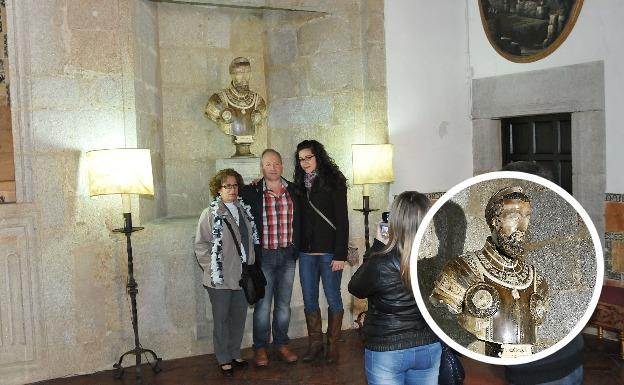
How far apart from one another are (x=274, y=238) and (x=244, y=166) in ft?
3.40

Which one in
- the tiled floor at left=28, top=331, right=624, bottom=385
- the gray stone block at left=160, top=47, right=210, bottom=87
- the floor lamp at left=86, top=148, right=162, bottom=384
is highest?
the gray stone block at left=160, top=47, right=210, bottom=87

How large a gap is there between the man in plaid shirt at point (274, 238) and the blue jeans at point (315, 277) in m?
0.10

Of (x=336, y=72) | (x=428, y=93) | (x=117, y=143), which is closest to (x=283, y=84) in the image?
(x=336, y=72)

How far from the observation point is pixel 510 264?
1.46 m

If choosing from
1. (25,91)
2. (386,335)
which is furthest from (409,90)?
(386,335)

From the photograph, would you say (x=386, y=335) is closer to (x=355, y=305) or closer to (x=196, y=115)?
(x=355, y=305)

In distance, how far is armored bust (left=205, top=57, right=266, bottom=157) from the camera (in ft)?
17.9

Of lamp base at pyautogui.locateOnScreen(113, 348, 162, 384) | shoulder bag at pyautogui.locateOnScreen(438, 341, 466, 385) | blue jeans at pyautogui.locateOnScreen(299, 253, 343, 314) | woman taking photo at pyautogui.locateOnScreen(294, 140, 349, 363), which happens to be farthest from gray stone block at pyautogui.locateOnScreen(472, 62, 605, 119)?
lamp base at pyautogui.locateOnScreen(113, 348, 162, 384)

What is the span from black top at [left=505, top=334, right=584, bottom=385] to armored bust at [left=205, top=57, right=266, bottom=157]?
3.90 meters

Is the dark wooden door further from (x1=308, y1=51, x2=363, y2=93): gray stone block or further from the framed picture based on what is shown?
(x1=308, y1=51, x2=363, y2=93): gray stone block

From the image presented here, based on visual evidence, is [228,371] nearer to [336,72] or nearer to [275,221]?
[275,221]

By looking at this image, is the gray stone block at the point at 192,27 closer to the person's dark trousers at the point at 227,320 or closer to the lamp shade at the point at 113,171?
the lamp shade at the point at 113,171

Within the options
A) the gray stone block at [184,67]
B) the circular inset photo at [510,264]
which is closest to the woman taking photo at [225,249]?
the gray stone block at [184,67]

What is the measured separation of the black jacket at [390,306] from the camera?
7.92 ft
